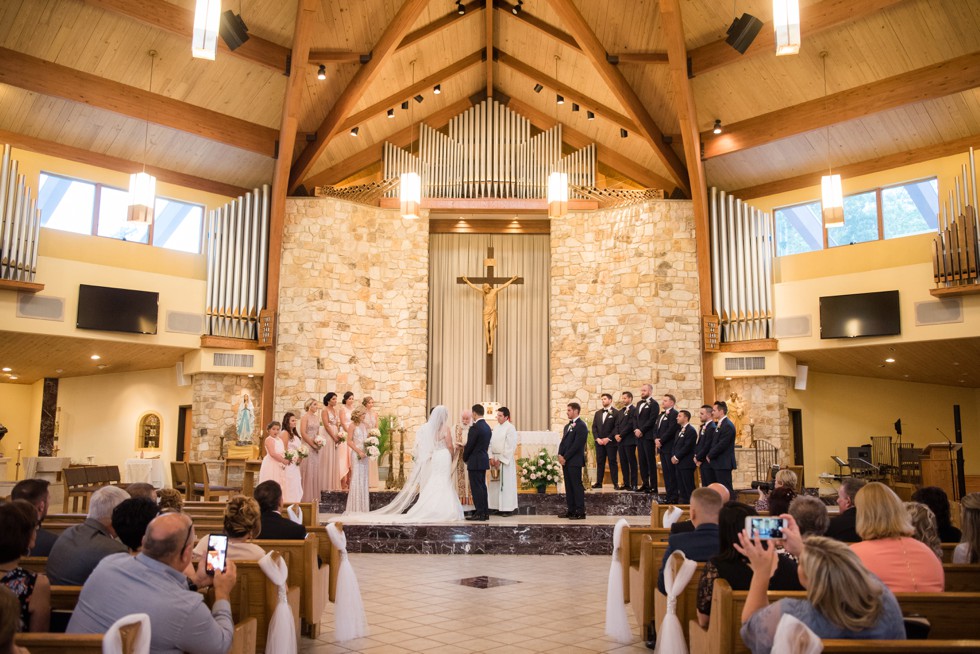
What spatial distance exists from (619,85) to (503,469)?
6224 mm

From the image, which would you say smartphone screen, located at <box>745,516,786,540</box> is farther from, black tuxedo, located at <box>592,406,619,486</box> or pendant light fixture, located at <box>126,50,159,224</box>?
pendant light fixture, located at <box>126,50,159,224</box>

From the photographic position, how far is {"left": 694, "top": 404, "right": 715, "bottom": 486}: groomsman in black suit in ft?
29.5

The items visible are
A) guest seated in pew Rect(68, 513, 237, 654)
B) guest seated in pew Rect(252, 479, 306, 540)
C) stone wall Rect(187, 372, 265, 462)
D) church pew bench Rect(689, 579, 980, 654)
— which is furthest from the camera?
stone wall Rect(187, 372, 265, 462)

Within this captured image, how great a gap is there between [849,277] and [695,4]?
15.3 feet

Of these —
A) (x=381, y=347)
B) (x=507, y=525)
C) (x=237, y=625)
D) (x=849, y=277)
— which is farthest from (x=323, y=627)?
(x=849, y=277)

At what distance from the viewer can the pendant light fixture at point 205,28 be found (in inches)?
258

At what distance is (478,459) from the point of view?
8836mm

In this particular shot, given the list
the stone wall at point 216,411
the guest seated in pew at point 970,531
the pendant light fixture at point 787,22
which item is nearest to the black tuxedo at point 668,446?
the pendant light fixture at point 787,22

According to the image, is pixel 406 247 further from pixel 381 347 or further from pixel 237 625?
pixel 237 625

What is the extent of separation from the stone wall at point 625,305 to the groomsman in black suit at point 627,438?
2820 millimetres

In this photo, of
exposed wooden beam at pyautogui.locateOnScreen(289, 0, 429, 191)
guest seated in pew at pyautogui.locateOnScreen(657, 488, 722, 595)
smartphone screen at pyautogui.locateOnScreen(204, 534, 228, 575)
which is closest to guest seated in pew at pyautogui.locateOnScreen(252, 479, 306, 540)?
smartphone screen at pyautogui.locateOnScreen(204, 534, 228, 575)

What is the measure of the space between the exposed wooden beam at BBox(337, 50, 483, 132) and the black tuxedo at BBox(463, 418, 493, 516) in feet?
22.1

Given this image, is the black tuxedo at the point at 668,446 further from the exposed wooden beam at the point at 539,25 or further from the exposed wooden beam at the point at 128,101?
the exposed wooden beam at the point at 128,101

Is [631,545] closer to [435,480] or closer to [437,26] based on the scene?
[435,480]
